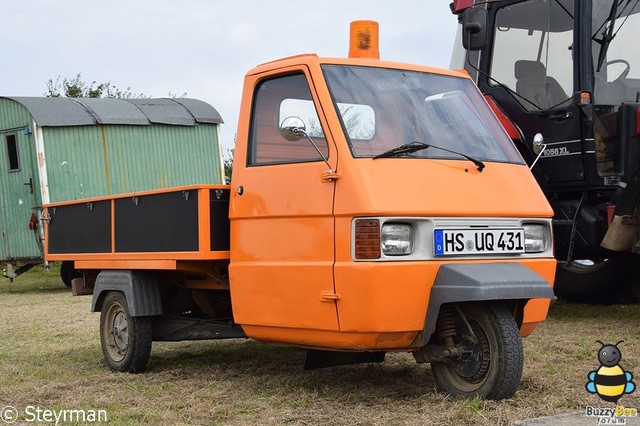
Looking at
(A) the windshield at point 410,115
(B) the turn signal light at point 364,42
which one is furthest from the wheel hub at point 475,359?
(B) the turn signal light at point 364,42

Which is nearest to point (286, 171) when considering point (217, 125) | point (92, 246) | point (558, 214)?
point (92, 246)

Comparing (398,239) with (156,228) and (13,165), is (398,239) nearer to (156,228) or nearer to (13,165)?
(156,228)

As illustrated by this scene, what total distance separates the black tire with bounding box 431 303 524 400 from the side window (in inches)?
Result: 51.8

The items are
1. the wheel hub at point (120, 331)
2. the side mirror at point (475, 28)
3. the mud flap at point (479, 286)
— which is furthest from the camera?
the side mirror at point (475, 28)

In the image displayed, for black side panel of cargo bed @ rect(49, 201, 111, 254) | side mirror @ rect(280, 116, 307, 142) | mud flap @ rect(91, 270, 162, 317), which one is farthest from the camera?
black side panel of cargo bed @ rect(49, 201, 111, 254)

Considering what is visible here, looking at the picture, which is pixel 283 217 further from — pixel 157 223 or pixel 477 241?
pixel 157 223

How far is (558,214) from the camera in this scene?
8.62 meters

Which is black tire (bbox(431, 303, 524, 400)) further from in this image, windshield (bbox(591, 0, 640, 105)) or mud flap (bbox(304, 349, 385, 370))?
windshield (bbox(591, 0, 640, 105))

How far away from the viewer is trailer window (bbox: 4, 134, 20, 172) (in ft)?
52.1

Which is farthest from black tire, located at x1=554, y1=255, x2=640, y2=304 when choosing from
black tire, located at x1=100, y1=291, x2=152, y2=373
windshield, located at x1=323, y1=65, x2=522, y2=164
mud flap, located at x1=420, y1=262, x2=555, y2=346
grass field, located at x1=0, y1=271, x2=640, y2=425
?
black tire, located at x1=100, y1=291, x2=152, y2=373

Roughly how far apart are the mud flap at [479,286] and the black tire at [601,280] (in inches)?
169

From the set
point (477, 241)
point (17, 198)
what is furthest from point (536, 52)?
point (17, 198)

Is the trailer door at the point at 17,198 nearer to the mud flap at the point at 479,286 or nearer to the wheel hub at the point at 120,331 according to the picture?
the wheel hub at the point at 120,331

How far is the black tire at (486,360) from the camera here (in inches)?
195
